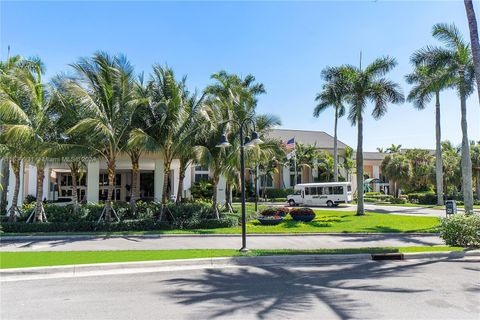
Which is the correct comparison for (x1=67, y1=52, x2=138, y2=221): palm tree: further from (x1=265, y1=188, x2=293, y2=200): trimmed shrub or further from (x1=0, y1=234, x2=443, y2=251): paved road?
(x1=265, y1=188, x2=293, y2=200): trimmed shrub

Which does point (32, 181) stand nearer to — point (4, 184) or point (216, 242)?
point (4, 184)

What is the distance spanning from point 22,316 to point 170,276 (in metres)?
3.49

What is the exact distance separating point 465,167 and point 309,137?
4716 centimetres

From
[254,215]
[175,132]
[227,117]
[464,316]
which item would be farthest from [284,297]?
[254,215]

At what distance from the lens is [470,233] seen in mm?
13383

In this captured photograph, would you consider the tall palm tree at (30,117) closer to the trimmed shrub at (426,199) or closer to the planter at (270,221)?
the planter at (270,221)

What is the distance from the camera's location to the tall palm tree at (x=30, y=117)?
16422 mm

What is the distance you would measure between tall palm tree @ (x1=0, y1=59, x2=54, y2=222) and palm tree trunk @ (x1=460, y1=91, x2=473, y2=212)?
20.9m

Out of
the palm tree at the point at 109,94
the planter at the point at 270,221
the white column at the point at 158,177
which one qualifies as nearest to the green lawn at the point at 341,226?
the planter at the point at 270,221

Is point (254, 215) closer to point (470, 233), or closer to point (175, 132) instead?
point (175, 132)

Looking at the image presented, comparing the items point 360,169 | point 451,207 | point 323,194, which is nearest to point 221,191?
point 360,169

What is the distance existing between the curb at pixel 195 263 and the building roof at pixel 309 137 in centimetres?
5292

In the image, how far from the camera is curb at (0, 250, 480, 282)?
9.02 meters

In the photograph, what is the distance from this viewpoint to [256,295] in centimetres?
712
